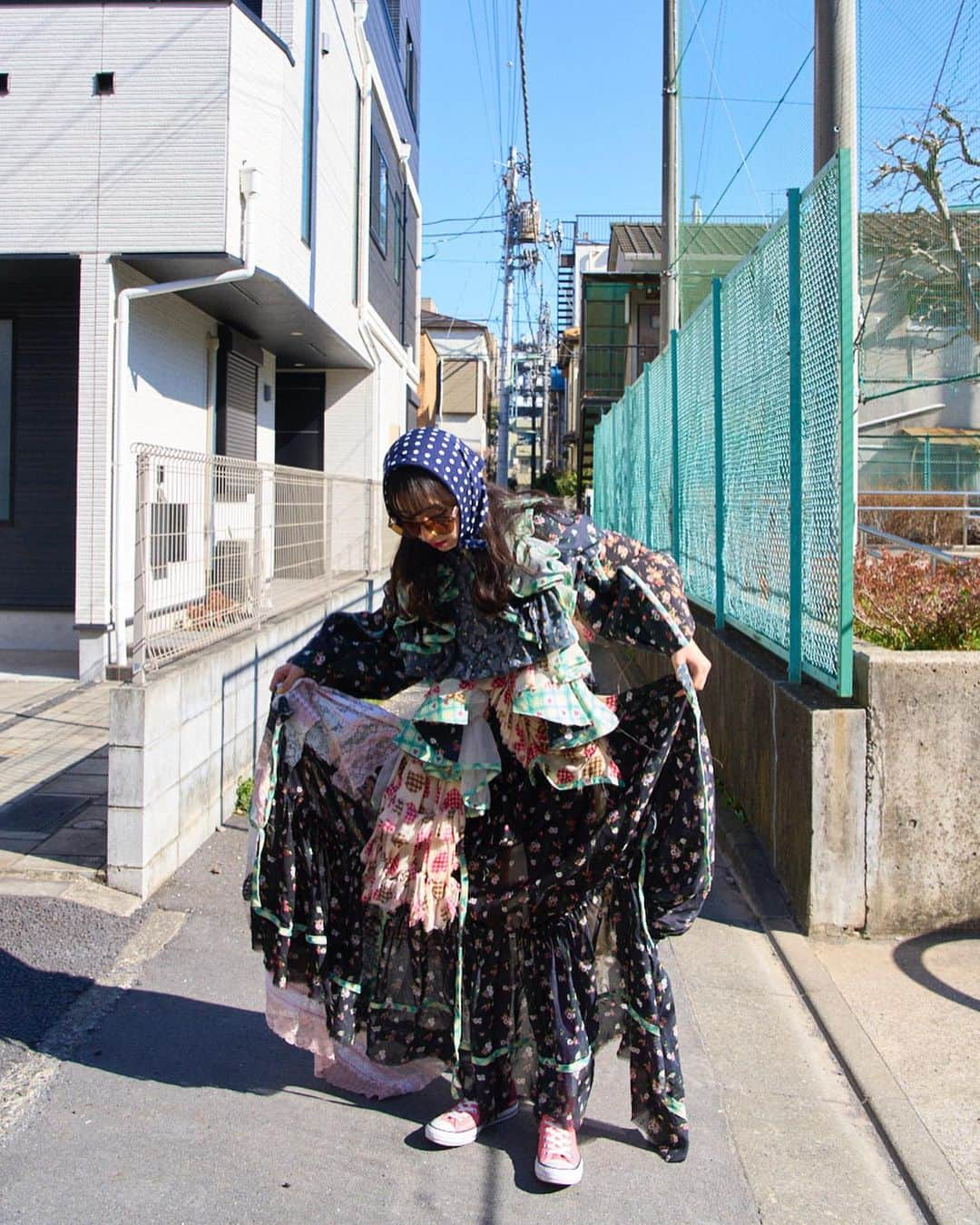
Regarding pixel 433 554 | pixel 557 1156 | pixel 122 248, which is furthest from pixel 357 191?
pixel 557 1156

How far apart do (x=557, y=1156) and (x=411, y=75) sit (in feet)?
71.0

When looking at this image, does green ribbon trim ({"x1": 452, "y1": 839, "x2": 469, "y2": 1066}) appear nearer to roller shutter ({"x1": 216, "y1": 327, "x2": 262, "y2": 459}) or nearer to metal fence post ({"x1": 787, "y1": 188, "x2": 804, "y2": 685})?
metal fence post ({"x1": 787, "y1": 188, "x2": 804, "y2": 685})

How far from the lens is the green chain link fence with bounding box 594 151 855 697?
13.7 ft

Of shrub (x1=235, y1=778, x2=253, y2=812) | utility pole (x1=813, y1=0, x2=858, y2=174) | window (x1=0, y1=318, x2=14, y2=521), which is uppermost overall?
utility pole (x1=813, y1=0, x2=858, y2=174)

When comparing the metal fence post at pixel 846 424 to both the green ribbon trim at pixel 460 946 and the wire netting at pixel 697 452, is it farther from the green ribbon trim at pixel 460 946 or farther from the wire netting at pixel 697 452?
the wire netting at pixel 697 452

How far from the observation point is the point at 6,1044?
131 inches

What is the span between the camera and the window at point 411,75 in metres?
20.6

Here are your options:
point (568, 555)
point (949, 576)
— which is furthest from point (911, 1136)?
point (949, 576)

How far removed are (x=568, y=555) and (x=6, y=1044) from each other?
217cm

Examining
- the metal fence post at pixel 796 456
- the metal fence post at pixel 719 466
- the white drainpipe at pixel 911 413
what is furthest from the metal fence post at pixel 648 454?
the metal fence post at pixel 796 456

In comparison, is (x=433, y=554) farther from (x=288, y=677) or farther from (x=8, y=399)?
(x=8, y=399)

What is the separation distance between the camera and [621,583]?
275 cm

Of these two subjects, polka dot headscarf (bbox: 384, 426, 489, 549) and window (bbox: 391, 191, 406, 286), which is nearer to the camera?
polka dot headscarf (bbox: 384, 426, 489, 549)

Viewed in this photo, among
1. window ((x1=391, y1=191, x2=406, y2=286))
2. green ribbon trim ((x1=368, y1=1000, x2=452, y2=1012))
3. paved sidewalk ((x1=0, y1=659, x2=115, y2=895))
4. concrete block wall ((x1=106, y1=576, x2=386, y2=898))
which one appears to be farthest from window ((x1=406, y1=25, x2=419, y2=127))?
green ribbon trim ((x1=368, y1=1000, x2=452, y2=1012))
